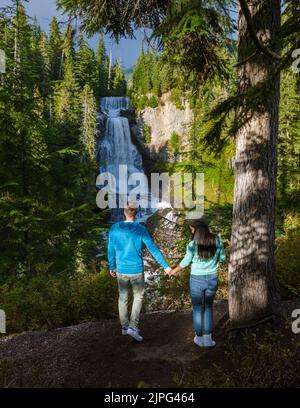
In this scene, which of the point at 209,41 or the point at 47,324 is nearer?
the point at 209,41

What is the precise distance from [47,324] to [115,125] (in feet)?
143

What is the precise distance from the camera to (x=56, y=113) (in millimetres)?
42844

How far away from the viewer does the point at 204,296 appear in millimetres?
4848

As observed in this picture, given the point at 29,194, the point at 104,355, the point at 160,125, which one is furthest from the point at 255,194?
the point at 160,125

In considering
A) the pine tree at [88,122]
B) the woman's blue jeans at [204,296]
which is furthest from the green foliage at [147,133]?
the woman's blue jeans at [204,296]

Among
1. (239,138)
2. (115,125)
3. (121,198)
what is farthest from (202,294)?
(115,125)

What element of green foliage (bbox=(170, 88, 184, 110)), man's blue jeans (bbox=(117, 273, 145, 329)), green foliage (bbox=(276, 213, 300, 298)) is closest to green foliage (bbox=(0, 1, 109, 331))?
man's blue jeans (bbox=(117, 273, 145, 329))

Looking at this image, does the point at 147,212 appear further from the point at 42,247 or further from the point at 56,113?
the point at 42,247

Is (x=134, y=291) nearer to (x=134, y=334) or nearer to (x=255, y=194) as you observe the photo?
(x=134, y=334)

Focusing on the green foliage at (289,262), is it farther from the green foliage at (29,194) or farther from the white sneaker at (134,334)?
the green foliage at (29,194)

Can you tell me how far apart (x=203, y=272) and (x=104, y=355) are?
1831 millimetres

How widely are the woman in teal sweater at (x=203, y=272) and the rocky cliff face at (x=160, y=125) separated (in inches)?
1845

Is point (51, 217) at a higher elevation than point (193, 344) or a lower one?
higher
